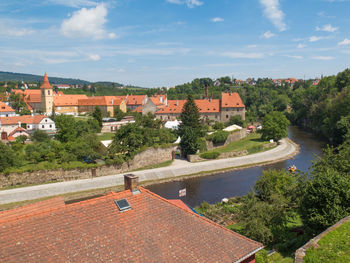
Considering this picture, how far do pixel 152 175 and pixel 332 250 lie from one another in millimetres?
24230

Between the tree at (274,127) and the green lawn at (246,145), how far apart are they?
1.80m

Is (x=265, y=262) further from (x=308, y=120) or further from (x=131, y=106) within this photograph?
(x=131, y=106)

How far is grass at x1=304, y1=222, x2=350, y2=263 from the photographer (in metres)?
9.38

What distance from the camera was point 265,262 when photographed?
1272 cm

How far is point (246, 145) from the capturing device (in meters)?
45.3

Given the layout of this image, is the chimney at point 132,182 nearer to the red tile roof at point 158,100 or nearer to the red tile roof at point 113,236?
the red tile roof at point 113,236

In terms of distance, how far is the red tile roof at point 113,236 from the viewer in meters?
7.90

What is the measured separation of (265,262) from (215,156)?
26.0 meters

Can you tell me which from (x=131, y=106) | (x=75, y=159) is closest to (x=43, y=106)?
(x=131, y=106)

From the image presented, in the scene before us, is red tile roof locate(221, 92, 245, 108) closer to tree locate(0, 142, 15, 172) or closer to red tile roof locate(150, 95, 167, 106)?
red tile roof locate(150, 95, 167, 106)

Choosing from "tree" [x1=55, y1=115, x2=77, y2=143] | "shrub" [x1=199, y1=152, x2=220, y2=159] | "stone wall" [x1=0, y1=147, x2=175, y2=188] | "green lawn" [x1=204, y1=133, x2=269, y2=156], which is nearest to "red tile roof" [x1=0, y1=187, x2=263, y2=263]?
"stone wall" [x1=0, y1=147, x2=175, y2=188]

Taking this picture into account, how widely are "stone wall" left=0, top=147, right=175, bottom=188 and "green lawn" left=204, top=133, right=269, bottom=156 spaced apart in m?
10.8

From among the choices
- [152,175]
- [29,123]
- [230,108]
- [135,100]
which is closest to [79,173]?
[152,175]

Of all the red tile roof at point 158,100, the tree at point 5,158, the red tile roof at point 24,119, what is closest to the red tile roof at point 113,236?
the tree at point 5,158
